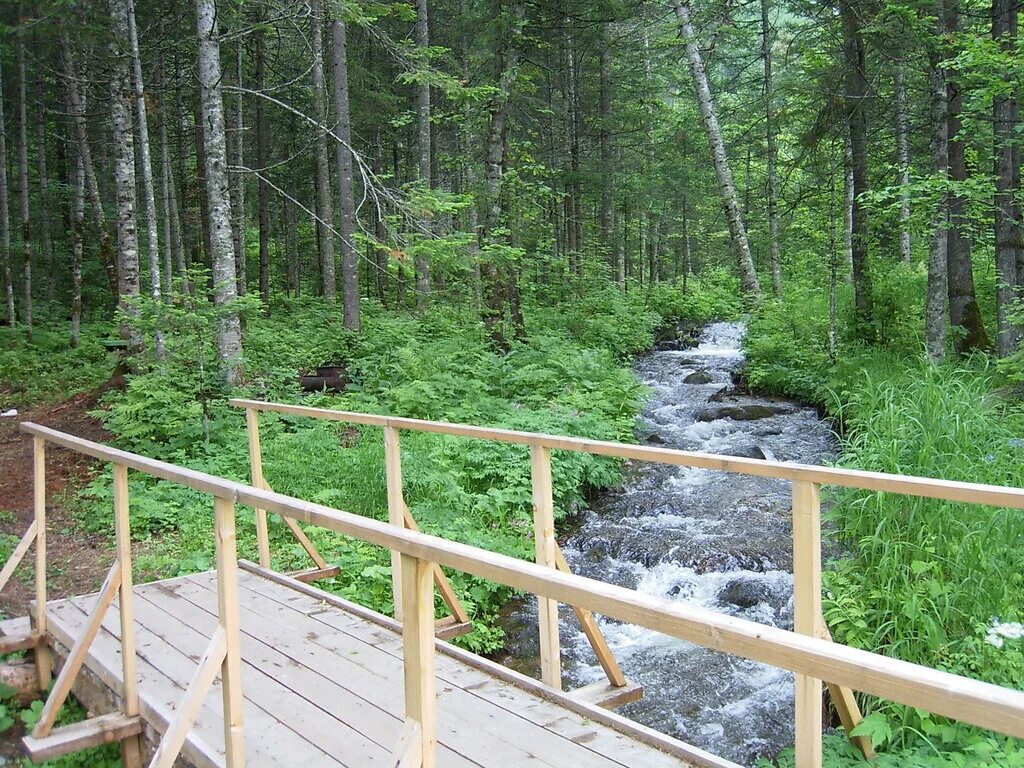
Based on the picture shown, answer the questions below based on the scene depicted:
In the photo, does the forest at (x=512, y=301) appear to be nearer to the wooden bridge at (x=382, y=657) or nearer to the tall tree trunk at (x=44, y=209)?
the tall tree trunk at (x=44, y=209)

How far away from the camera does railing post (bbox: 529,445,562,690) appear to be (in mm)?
3865

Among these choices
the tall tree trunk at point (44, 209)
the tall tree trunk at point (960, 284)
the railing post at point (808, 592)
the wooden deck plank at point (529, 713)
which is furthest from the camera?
the tall tree trunk at point (44, 209)

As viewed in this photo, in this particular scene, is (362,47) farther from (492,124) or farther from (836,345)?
(836,345)

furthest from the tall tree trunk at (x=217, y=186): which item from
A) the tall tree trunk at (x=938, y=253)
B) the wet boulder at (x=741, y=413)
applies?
the tall tree trunk at (x=938, y=253)

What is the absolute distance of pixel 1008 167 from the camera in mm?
10602

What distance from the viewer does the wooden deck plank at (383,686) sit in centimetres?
319

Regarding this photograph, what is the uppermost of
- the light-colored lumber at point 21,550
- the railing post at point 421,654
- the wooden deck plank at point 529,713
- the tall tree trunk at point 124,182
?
the tall tree trunk at point 124,182

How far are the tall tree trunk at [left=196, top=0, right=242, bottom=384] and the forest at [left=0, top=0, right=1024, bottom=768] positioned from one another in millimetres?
41

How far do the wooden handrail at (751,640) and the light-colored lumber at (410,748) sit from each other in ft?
1.54

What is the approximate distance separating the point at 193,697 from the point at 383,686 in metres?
1.12

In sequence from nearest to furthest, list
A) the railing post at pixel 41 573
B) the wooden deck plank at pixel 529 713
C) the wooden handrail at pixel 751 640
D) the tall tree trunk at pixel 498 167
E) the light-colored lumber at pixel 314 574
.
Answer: the wooden handrail at pixel 751 640
the wooden deck plank at pixel 529 713
the railing post at pixel 41 573
the light-colored lumber at pixel 314 574
the tall tree trunk at pixel 498 167

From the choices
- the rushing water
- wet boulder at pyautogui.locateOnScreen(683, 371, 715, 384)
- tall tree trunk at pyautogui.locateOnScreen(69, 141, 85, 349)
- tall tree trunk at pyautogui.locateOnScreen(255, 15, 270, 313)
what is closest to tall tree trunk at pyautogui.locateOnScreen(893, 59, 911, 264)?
the rushing water

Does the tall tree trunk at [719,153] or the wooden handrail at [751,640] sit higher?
the tall tree trunk at [719,153]

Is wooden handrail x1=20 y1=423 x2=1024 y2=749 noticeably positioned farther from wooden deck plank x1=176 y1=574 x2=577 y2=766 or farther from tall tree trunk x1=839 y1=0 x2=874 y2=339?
tall tree trunk x1=839 y1=0 x2=874 y2=339
